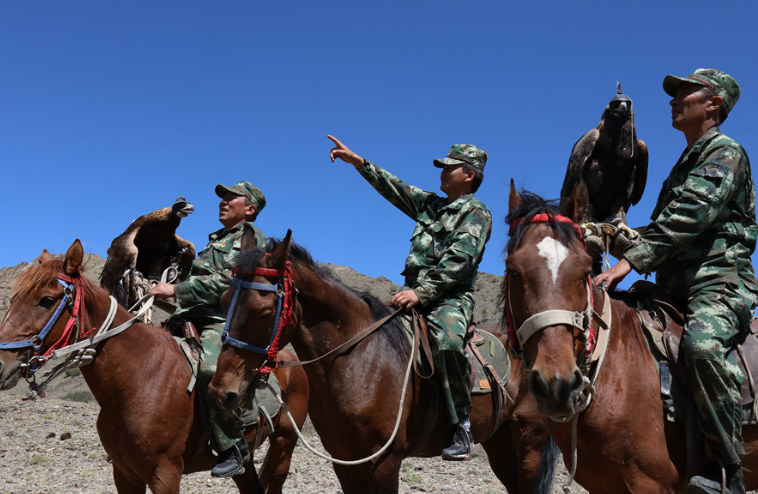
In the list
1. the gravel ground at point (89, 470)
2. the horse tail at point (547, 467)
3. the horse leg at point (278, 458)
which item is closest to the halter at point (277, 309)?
the horse leg at point (278, 458)

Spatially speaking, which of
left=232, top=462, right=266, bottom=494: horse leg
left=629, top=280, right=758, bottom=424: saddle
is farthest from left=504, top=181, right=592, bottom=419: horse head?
left=232, top=462, right=266, bottom=494: horse leg

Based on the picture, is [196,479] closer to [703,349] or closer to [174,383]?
[174,383]

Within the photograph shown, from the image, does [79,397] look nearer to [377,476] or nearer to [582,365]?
[377,476]

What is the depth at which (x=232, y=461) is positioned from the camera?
575 cm

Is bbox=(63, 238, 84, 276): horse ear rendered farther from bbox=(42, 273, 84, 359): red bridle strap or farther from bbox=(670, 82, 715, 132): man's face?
bbox=(670, 82, 715, 132): man's face

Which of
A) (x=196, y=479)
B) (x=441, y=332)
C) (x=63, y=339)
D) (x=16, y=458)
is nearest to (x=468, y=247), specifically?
(x=441, y=332)

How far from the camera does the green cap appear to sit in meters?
6.56

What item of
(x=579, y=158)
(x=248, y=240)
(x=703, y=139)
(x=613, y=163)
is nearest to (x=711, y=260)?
(x=703, y=139)

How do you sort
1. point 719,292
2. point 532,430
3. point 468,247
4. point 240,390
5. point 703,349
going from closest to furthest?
point 703,349, point 719,292, point 240,390, point 468,247, point 532,430

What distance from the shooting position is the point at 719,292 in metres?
3.88

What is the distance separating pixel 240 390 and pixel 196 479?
6938 millimetres

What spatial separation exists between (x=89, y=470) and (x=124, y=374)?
633cm

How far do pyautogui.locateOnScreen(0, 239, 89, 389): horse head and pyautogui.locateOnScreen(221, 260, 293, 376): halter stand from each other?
5.44 feet

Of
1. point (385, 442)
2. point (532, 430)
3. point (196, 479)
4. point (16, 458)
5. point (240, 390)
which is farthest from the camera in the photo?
point (16, 458)
